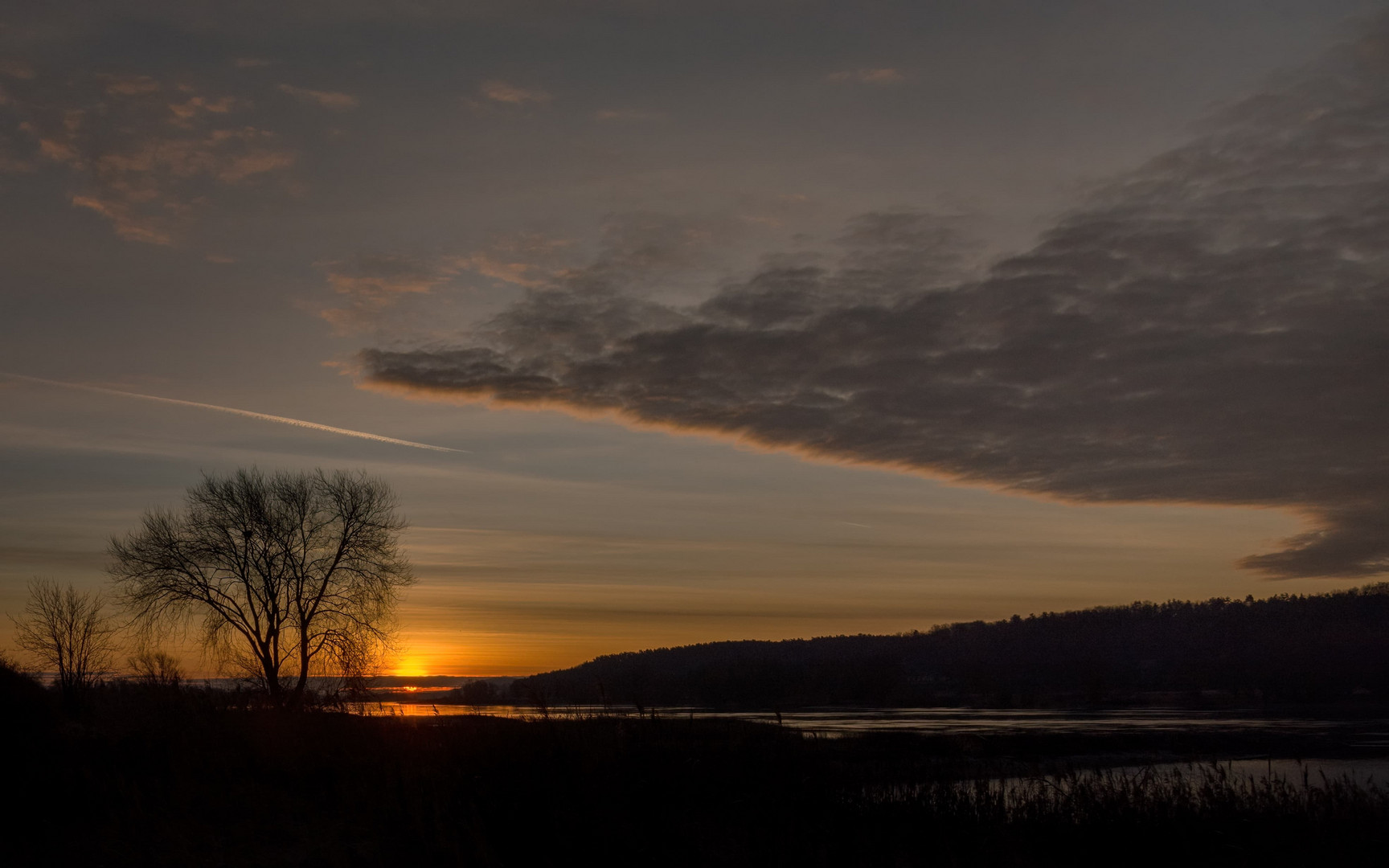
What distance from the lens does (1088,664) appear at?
455 ft

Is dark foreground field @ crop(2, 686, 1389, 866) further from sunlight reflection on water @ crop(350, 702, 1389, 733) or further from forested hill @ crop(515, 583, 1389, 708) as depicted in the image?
forested hill @ crop(515, 583, 1389, 708)

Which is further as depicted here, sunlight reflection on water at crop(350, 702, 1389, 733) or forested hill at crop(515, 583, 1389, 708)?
forested hill at crop(515, 583, 1389, 708)

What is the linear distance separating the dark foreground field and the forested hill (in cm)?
7204

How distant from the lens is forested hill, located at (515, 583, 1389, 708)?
386 ft

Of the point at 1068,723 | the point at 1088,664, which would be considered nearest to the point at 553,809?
the point at 1068,723

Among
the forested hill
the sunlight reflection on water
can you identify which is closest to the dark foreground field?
the sunlight reflection on water

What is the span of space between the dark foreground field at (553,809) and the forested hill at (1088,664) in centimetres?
7204

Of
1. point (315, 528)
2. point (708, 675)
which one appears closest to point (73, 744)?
point (315, 528)

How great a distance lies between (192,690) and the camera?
26.2 metres

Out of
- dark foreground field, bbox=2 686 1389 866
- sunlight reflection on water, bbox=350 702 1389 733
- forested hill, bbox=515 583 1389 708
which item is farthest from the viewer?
forested hill, bbox=515 583 1389 708

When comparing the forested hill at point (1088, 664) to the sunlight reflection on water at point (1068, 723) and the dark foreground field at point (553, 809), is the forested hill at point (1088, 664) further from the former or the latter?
the dark foreground field at point (553, 809)

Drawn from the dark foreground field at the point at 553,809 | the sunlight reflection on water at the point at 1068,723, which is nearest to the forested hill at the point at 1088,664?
the sunlight reflection on water at the point at 1068,723

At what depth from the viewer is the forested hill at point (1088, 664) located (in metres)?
118

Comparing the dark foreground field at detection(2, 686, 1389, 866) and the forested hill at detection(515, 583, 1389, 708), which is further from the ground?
the dark foreground field at detection(2, 686, 1389, 866)
